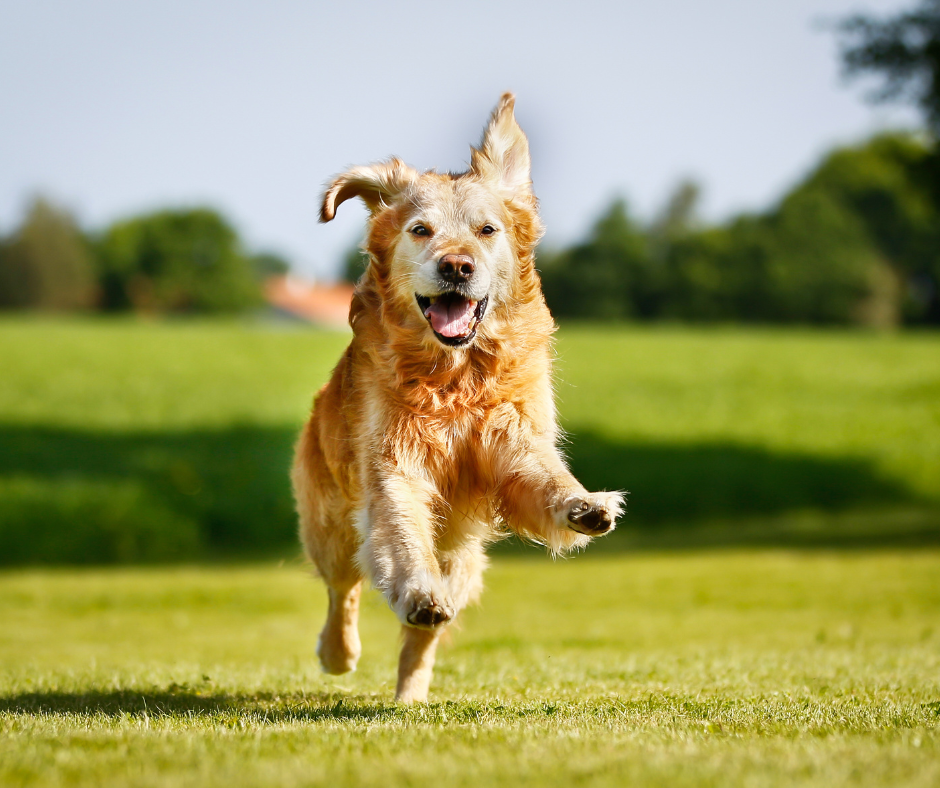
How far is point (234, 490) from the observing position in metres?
20.9

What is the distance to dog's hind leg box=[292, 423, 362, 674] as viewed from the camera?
19.9 feet

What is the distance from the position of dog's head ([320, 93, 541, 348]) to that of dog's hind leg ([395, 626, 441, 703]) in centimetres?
177

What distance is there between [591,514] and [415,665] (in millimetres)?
1801

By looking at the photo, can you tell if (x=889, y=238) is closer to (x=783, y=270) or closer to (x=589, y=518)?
(x=783, y=270)

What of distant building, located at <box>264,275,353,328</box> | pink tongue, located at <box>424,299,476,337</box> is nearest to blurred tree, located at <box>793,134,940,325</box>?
distant building, located at <box>264,275,353,328</box>

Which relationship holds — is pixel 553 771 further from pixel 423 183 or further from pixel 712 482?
pixel 712 482

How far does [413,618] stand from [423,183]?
2.33m

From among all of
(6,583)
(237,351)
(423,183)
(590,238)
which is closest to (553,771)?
(423,183)

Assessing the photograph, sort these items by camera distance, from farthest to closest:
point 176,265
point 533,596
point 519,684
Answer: point 176,265
point 533,596
point 519,684

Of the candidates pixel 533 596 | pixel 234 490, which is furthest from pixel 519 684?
pixel 234 490

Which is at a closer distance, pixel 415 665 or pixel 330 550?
pixel 415 665

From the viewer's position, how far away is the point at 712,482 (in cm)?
2208

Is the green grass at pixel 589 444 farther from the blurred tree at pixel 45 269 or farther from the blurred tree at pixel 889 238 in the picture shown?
the blurred tree at pixel 45 269

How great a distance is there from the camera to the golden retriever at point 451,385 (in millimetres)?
4883
